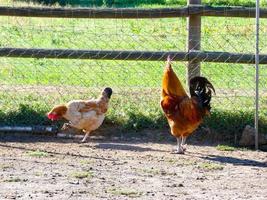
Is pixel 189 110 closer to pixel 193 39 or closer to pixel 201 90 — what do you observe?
pixel 201 90

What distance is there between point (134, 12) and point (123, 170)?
2635 millimetres

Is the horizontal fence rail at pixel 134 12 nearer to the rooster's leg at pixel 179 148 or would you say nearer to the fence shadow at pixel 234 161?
the rooster's leg at pixel 179 148

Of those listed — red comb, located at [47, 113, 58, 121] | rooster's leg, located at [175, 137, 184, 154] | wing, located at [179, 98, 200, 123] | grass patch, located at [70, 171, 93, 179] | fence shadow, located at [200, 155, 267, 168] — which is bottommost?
grass patch, located at [70, 171, 93, 179]

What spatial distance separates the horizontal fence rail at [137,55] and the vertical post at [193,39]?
0.73 feet

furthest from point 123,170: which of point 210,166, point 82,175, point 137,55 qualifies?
point 137,55

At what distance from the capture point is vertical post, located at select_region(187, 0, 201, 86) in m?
9.75

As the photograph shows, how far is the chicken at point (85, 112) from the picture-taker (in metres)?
9.25

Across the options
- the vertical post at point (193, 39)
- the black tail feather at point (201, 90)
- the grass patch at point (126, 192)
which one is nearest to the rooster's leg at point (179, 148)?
the black tail feather at point (201, 90)

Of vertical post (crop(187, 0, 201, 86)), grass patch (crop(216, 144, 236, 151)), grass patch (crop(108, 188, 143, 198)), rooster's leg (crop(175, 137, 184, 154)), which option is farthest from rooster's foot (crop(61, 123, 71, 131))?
grass patch (crop(108, 188, 143, 198))

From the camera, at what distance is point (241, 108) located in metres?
9.84

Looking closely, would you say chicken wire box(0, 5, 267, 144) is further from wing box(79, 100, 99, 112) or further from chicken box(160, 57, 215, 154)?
chicken box(160, 57, 215, 154)

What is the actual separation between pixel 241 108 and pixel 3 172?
3590 millimetres

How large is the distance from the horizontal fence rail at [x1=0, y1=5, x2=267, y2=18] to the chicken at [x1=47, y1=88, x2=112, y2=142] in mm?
1089

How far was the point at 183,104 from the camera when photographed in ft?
28.6
